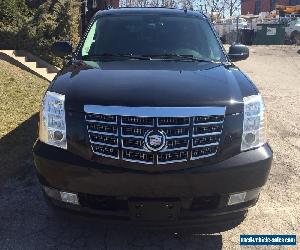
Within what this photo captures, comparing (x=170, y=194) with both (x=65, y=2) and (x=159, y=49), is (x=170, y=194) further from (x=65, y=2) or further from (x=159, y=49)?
(x=65, y=2)

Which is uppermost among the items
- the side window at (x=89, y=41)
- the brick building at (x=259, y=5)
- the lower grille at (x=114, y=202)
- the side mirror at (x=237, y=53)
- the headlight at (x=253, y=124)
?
the side window at (x=89, y=41)

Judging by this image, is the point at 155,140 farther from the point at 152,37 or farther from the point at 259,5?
the point at 259,5

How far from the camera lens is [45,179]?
10.3 ft

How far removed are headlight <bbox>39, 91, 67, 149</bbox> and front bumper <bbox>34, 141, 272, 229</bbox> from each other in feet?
0.21

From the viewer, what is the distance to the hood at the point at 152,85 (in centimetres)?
302

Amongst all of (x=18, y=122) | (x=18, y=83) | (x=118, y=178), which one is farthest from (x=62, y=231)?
(x=18, y=83)

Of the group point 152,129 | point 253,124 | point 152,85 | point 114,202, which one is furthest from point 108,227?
point 253,124

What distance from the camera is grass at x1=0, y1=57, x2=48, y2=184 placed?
5.18 m

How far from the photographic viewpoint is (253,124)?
10.4ft

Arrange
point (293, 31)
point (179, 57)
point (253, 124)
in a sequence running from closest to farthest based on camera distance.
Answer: point (253, 124), point (179, 57), point (293, 31)

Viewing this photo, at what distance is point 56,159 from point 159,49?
2.01 meters

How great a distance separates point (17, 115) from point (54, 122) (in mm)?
4009

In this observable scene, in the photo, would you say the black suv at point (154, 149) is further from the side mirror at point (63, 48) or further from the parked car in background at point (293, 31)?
the parked car in background at point (293, 31)

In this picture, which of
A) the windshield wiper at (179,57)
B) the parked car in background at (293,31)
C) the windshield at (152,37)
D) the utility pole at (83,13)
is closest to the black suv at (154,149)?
the windshield wiper at (179,57)
